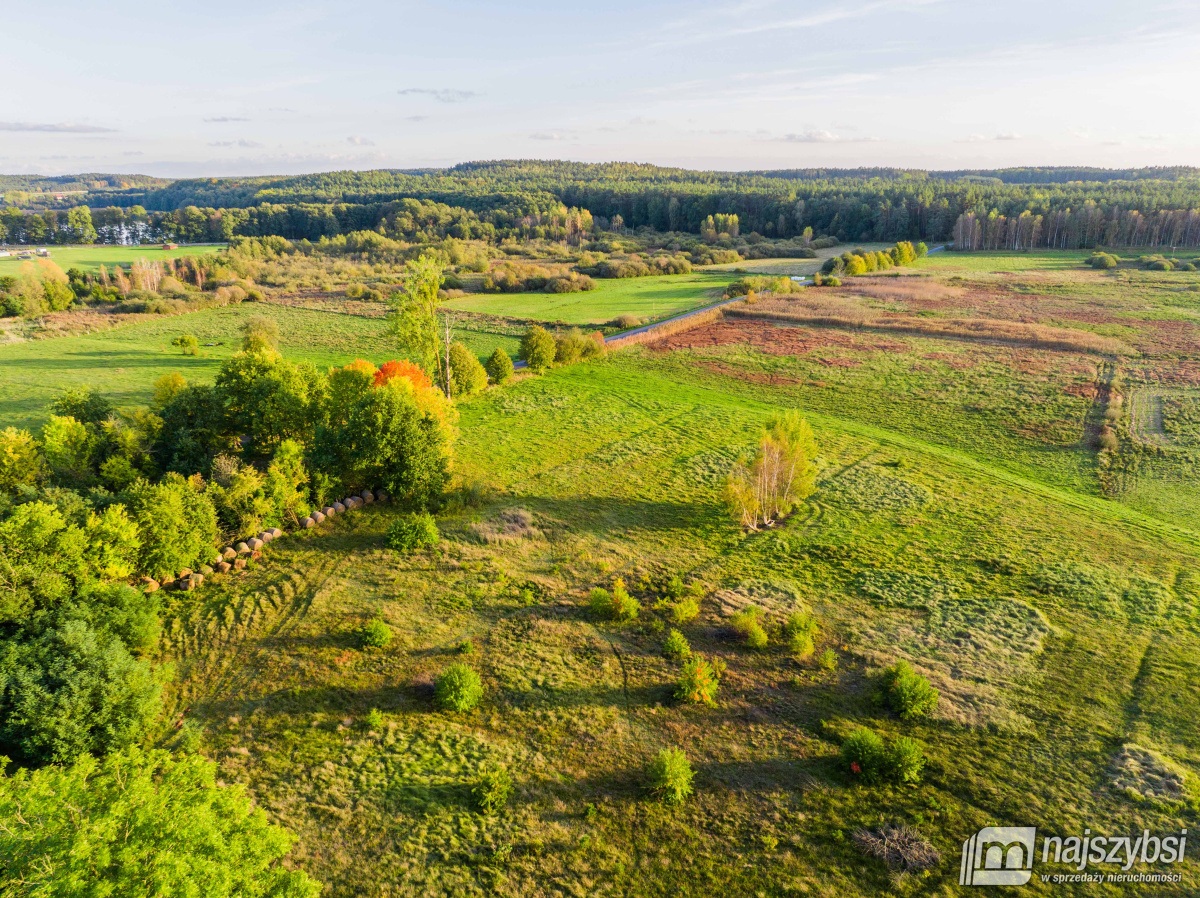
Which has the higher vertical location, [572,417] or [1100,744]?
[572,417]

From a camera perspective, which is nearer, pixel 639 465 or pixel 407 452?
pixel 407 452

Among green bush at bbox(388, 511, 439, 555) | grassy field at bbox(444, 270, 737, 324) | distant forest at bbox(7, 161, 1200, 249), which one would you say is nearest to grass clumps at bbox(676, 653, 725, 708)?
green bush at bbox(388, 511, 439, 555)

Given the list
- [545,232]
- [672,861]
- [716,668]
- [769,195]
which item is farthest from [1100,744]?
[769,195]

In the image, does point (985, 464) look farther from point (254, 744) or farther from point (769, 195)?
point (769, 195)

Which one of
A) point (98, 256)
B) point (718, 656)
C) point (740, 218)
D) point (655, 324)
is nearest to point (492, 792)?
point (718, 656)

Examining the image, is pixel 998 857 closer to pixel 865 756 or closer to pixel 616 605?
pixel 865 756

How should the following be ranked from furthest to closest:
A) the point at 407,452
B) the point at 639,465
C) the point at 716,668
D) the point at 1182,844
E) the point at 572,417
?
the point at 572,417 → the point at 639,465 → the point at 407,452 → the point at 716,668 → the point at 1182,844

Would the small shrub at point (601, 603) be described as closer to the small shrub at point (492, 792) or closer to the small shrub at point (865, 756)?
the small shrub at point (492, 792)
